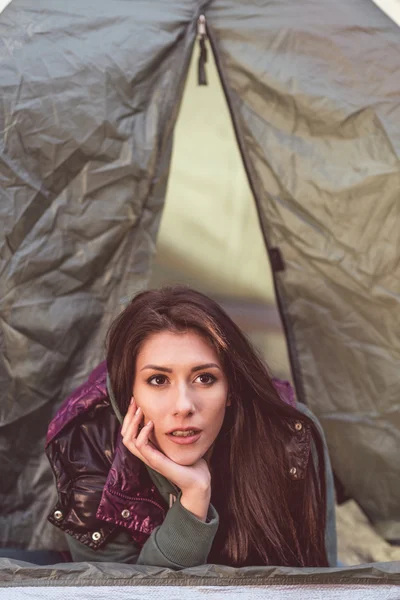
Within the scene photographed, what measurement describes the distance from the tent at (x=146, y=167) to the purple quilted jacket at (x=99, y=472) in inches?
13.3

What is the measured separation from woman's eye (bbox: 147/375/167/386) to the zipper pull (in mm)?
730

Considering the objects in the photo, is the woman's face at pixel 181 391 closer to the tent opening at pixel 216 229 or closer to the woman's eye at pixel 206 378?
the woman's eye at pixel 206 378

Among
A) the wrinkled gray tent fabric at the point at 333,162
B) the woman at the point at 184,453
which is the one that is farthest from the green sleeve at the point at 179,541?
the wrinkled gray tent fabric at the point at 333,162

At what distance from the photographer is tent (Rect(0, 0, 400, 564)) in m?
1.53

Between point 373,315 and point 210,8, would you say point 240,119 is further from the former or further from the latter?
point 373,315

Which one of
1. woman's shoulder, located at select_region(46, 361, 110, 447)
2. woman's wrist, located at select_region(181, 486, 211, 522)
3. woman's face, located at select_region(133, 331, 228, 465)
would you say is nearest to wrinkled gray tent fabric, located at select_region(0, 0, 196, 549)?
woman's shoulder, located at select_region(46, 361, 110, 447)

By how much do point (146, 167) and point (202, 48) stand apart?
0.26 meters

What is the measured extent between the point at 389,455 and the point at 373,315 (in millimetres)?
298

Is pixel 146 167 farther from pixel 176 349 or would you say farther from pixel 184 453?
pixel 184 453

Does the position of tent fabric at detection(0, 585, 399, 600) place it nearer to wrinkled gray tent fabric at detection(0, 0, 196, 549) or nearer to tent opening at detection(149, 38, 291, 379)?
wrinkled gray tent fabric at detection(0, 0, 196, 549)

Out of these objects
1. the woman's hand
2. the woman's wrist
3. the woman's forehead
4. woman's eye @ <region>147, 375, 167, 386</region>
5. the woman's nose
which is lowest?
the woman's wrist

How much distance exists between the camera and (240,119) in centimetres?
162

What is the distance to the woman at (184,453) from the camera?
1.11 metres

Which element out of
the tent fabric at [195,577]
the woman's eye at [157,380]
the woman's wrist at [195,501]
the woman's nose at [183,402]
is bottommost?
the tent fabric at [195,577]
